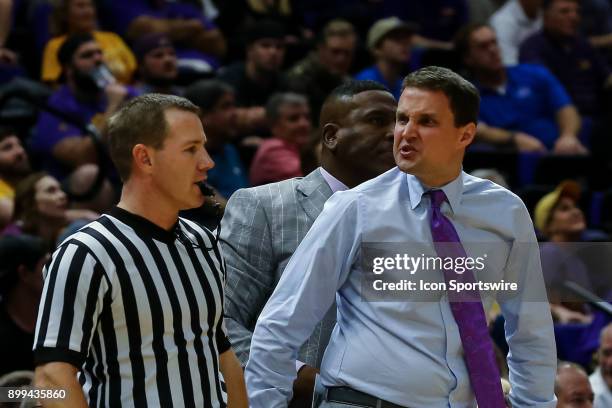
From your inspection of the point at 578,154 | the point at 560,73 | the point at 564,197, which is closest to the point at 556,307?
the point at 564,197

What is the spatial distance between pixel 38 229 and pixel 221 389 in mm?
3406

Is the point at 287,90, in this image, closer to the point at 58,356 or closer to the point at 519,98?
the point at 519,98

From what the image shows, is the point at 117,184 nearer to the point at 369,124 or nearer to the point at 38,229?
the point at 38,229

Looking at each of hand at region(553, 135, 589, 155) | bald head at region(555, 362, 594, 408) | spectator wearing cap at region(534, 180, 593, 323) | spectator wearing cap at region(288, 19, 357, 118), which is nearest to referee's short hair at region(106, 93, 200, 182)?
bald head at region(555, 362, 594, 408)

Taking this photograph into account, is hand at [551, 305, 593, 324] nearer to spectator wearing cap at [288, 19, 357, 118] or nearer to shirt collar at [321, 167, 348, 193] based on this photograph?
spectator wearing cap at [288, 19, 357, 118]

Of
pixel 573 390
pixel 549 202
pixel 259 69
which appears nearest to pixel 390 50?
pixel 259 69

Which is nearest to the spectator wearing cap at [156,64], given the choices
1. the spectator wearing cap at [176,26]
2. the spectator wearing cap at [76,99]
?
the spectator wearing cap at [76,99]

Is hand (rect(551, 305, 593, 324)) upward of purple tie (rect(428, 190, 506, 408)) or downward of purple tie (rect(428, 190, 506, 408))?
downward

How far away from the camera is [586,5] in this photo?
421 inches

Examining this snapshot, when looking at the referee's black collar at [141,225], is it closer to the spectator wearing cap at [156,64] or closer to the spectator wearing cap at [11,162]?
the spectator wearing cap at [11,162]

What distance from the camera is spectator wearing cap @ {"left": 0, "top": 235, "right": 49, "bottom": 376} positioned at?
4.89m

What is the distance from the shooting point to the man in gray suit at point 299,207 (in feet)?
11.4

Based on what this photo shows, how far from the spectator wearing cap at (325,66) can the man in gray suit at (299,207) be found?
4.60 metres

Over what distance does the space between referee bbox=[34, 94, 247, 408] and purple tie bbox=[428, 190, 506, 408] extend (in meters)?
0.59
